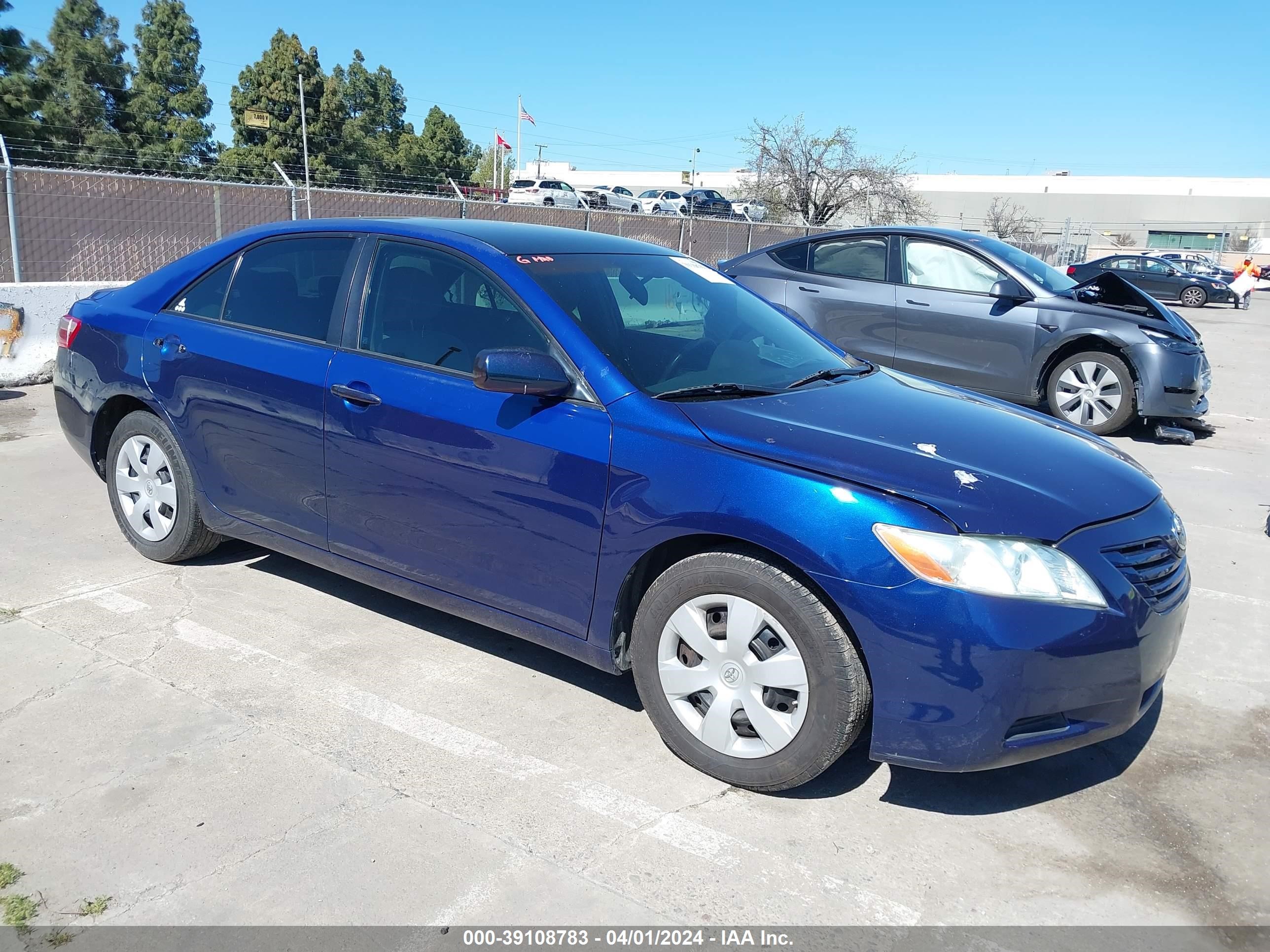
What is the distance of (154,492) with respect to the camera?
4.68m

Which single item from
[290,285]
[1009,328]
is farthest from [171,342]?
[1009,328]

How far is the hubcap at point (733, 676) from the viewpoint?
2949 mm

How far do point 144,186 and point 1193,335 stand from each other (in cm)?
1191

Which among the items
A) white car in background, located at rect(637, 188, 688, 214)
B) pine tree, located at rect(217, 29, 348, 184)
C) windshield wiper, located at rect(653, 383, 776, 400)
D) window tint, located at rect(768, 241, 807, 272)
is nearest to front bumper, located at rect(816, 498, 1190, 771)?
windshield wiper, located at rect(653, 383, 776, 400)

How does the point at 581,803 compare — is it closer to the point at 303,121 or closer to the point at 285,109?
the point at 303,121

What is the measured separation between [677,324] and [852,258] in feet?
→ 18.2

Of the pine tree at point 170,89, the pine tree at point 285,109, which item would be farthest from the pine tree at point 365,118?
the pine tree at point 170,89

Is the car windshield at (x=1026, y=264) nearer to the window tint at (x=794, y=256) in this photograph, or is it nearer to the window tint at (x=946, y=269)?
the window tint at (x=946, y=269)

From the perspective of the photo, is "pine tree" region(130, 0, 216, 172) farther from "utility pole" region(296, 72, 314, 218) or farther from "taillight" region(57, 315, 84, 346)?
"taillight" region(57, 315, 84, 346)

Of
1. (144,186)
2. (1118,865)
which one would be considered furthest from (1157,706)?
(144,186)

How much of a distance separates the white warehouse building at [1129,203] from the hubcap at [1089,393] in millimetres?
59307

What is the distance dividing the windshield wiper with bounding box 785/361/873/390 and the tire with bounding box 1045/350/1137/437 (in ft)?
16.2

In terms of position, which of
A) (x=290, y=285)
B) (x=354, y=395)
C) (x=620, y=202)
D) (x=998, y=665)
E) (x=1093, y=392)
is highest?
(x=620, y=202)

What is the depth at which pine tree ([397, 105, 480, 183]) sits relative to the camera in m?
55.9
